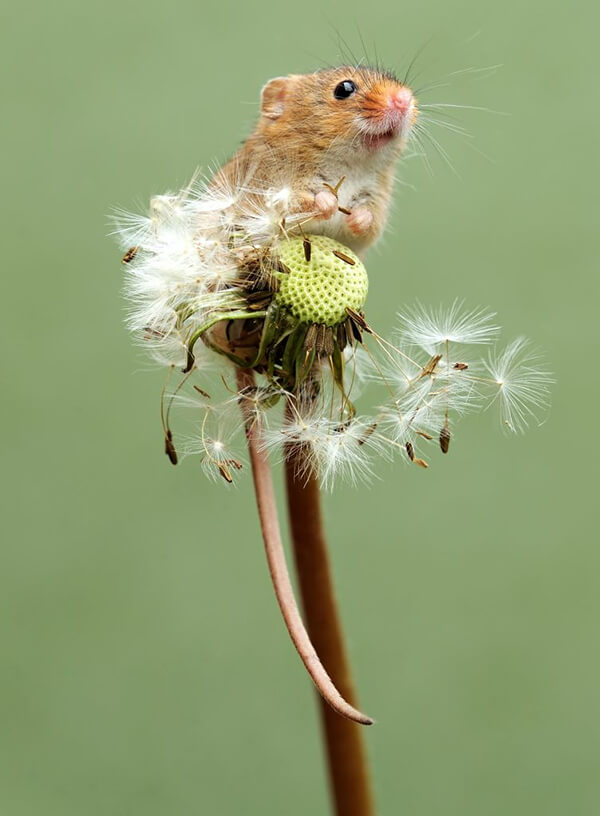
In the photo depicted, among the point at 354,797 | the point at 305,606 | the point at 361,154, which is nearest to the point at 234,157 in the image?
the point at 361,154

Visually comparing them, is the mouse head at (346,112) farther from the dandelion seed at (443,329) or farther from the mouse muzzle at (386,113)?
the dandelion seed at (443,329)

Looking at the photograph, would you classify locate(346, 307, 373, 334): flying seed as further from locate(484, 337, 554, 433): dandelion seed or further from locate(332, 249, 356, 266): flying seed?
locate(484, 337, 554, 433): dandelion seed

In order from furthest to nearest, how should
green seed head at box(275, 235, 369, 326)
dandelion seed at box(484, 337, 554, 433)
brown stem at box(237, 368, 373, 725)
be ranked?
dandelion seed at box(484, 337, 554, 433) → green seed head at box(275, 235, 369, 326) → brown stem at box(237, 368, 373, 725)

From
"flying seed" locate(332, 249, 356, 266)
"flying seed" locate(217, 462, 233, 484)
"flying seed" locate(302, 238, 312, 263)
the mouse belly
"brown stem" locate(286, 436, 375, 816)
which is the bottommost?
"brown stem" locate(286, 436, 375, 816)

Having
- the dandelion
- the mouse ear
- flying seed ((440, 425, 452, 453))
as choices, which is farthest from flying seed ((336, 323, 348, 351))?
the mouse ear

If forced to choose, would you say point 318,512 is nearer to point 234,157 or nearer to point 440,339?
point 440,339

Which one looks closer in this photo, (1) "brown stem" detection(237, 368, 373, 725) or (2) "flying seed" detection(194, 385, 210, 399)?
(1) "brown stem" detection(237, 368, 373, 725)

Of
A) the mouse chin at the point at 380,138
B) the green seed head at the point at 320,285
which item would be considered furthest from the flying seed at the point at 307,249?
the mouse chin at the point at 380,138
